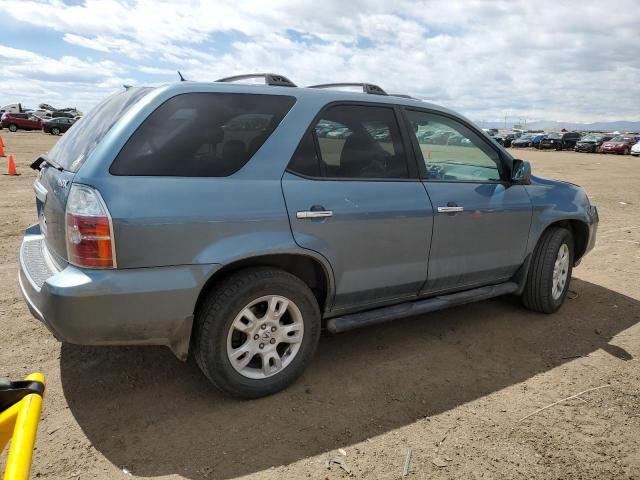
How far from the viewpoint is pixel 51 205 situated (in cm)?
289

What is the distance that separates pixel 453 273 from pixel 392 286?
0.60m

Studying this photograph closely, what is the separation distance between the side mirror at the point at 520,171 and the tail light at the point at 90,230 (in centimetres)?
312

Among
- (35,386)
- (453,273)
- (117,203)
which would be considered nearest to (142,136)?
(117,203)

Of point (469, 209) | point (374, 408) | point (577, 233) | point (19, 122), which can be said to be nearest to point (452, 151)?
point (469, 209)

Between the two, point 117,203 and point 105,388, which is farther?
point 105,388

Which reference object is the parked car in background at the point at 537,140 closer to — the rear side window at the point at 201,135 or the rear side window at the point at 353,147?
the rear side window at the point at 353,147

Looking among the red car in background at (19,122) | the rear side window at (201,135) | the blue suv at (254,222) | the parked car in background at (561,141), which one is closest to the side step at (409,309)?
the blue suv at (254,222)

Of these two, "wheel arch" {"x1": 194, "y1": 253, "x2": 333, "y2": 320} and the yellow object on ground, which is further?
"wheel arch" {"x1": 194, "y1": 253, "x2": 333, "y2": 320}

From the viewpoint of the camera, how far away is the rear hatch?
273cm

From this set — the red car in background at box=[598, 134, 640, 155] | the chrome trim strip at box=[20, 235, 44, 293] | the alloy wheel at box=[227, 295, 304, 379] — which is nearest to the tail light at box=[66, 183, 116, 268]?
the chrome trim strip at box=[20, 235, 44, 293]

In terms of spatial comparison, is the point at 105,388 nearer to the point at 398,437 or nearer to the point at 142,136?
the point at 142,136

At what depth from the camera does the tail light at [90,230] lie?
250cm

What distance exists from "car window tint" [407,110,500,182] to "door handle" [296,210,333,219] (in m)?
1.00

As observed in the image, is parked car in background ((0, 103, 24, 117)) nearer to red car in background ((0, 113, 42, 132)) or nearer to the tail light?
red car in background ((0, 113, 42, 132))
